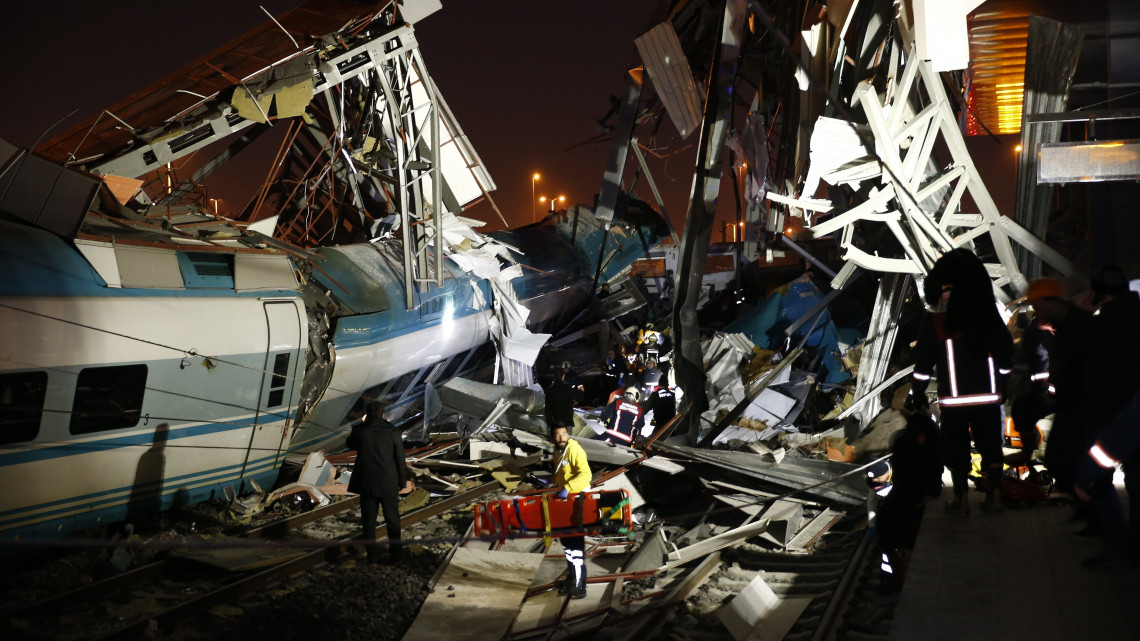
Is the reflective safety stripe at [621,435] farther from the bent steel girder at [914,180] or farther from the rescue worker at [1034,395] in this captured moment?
the rescue worker at [1034,395]

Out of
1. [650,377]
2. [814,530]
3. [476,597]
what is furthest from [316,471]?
[814,530]

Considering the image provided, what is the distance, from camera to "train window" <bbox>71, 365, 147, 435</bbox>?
755 cm

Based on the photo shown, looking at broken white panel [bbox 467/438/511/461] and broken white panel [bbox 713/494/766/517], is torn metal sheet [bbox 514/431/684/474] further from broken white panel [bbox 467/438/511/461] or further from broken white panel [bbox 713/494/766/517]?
broken white panel [bbox 467/438/511/461]

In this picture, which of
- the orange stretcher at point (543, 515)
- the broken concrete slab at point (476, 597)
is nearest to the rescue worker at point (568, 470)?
the orange stretcher at point (543, 515)

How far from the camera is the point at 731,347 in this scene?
15656 millimetres

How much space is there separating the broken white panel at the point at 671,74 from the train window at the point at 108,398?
8.45m

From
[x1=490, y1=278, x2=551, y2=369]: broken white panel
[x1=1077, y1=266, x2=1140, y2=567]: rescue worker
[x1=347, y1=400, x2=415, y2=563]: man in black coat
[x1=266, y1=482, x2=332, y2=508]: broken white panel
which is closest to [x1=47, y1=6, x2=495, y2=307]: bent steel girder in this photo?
[x1=490, y1=278, x2=551, y2=369]: broken white panel

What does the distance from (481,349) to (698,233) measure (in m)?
5.73

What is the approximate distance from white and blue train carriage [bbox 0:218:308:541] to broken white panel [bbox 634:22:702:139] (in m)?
6.37

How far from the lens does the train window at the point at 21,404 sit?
22.7 ft

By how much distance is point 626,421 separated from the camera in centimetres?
1204

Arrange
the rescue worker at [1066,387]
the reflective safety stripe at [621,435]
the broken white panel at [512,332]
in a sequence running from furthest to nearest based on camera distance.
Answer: the broken white panel at [512,332] < the reflective safety stripe at [621,435] < the rescue worker at [1066,387]

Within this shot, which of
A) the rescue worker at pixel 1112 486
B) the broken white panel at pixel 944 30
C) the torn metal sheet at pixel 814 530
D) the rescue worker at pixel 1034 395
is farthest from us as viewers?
the broken white panel at pixel 944 30

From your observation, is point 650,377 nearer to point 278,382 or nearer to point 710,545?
point 710,545
